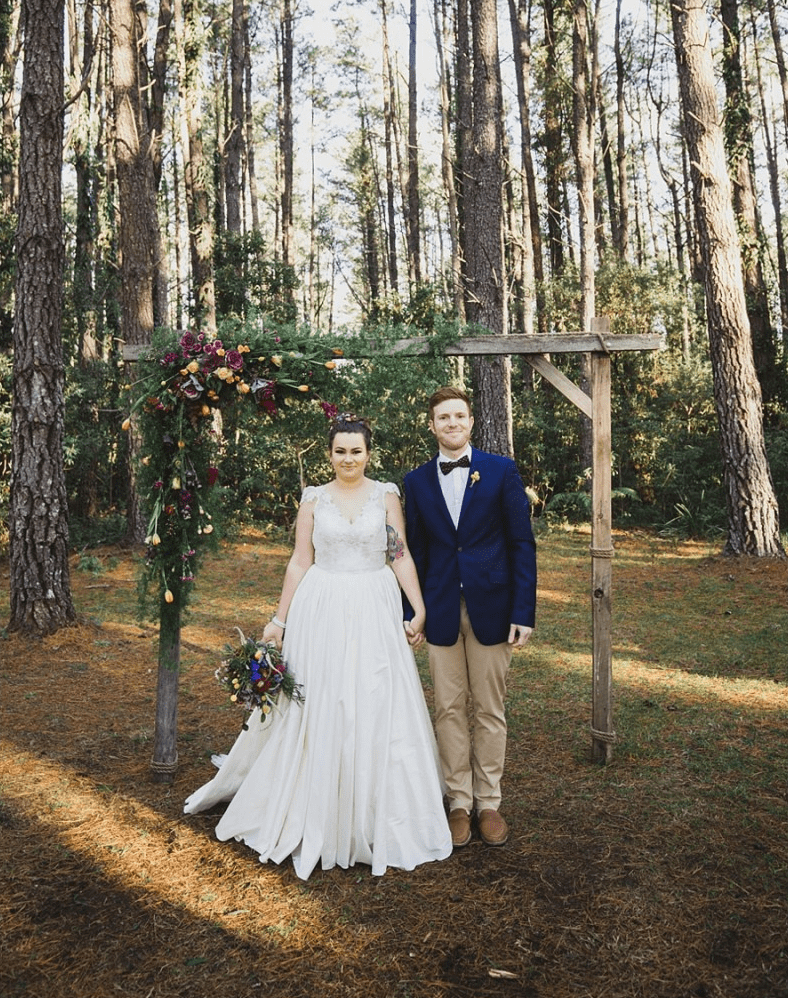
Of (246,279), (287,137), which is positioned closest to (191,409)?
(246,279)

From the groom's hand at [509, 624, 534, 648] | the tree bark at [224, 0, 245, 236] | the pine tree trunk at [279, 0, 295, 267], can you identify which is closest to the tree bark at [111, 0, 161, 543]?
the tree bark at [224, 0, 245, 236]

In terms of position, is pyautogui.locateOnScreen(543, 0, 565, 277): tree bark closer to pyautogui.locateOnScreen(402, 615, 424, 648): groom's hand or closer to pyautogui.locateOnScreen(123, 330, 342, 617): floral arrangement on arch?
pyautogui.locateOnScreen(123, 330, 342, 617): floral arrangement on arch

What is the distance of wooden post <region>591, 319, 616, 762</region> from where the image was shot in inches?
187

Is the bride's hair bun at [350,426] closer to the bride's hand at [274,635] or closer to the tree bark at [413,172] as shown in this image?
the bride's hand at [274,635]

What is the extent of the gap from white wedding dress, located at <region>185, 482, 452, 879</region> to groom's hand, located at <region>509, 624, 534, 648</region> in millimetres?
511

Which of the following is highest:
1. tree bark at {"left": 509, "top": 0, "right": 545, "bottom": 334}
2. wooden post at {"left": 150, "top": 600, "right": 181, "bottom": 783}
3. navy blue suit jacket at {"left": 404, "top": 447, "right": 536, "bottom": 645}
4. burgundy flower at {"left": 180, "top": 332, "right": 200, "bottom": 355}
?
tree bark at {"left": 509, "top": 0, "right": 545, "bottom": 334}

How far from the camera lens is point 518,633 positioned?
154 inches

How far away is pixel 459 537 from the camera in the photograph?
13.1 feet

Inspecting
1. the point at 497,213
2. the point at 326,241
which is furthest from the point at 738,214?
the point at 326,241

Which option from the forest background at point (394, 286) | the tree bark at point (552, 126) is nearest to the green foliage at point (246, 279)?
the forest background at point (394, 286)

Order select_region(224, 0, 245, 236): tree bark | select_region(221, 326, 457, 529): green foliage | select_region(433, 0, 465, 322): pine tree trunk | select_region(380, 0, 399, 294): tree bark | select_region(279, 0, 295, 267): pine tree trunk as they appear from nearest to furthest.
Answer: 1. select_region(221, 326, 457, 529): green foliage
2. select_region(224, 0, 245, 236): tree bark
3. select_region(433, 0, 465, 322): pine tree trunk
4. select_region(279, 0, 295, 267): pine tree trunk
5. select_region(380, 0, 399, 294): tree bark

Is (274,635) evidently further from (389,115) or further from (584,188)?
(389,115)

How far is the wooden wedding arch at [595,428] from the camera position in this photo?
4.59 metres

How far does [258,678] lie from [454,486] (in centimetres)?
133
